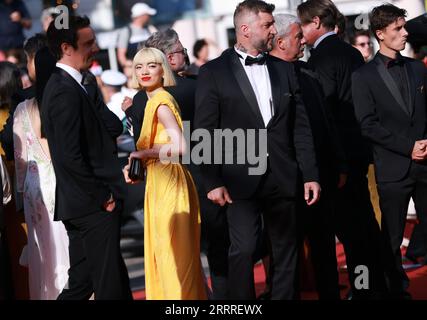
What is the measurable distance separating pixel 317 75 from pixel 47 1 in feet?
25.9

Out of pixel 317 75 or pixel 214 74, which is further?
pixel 317 75

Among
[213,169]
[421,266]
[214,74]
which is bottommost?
[421,266]

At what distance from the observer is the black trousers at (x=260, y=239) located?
724 cm

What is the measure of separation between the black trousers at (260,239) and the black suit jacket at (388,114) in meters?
1.11

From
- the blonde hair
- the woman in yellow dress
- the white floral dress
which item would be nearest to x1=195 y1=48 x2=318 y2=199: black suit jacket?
the woman in yellow dress

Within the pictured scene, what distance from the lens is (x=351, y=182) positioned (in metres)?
8.38

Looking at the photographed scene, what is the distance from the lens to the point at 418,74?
27.1 ft

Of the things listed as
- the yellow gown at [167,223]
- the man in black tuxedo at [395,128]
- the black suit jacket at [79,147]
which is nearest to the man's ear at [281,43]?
the man in black tuxedo at [395,128]

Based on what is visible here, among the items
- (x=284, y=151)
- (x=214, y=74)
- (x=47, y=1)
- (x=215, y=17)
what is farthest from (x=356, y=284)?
(x=47, y=1)

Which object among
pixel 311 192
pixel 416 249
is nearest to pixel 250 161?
pixel 311 192

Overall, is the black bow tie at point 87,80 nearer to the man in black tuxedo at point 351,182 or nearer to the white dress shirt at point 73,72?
the white dress shirt at point 73,72

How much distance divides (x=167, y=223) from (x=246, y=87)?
1052mm

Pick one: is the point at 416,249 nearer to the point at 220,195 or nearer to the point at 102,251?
the point at 220,195
